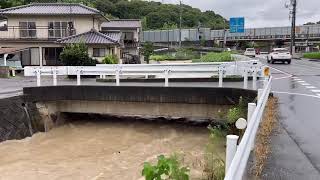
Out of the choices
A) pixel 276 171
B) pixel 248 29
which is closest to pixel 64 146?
pixel 276 171

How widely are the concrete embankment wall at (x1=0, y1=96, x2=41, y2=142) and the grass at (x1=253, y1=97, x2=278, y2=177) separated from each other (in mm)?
8868

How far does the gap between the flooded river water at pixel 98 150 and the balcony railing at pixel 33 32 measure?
2276cm

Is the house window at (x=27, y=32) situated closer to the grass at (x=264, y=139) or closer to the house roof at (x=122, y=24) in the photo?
the house roof at (x=122, y=24)

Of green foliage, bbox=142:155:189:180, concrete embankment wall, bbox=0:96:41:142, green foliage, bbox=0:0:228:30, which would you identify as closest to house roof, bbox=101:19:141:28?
concrete embankment wall, bbox=0:96:41:142

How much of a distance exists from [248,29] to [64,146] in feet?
306

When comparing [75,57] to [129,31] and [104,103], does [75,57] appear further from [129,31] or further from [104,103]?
[129,31]

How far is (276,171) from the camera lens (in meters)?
5.84

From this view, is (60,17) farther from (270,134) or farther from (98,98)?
(270,134)

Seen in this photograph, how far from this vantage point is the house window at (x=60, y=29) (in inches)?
1550

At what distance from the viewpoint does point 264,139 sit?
7.72 metres

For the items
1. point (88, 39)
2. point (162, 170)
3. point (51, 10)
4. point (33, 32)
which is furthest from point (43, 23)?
point (162, 170)

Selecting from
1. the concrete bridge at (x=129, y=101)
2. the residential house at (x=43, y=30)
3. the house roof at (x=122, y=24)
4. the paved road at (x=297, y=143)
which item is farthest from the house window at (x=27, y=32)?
the paved road at (x=297, y=143)

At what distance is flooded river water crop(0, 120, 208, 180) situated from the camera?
11.6 m

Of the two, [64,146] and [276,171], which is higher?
[276,171]
